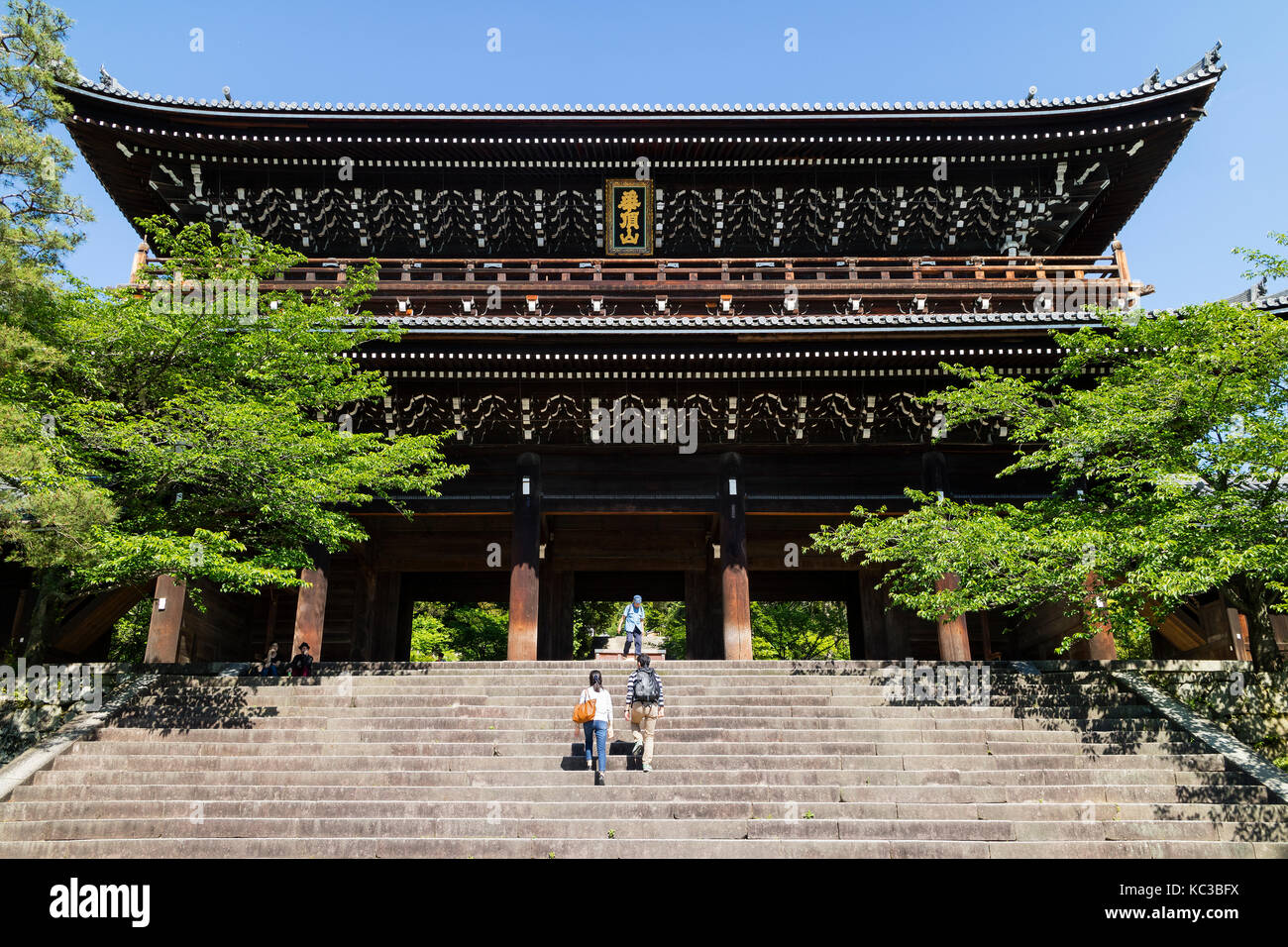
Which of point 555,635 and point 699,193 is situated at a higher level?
point 699,193

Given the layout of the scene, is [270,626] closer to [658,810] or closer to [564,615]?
[564,615]

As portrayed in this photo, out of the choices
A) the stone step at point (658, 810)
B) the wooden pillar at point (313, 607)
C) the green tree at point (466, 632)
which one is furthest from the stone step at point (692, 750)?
the green tree at point (466, 632)

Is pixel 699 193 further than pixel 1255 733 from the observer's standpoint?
Yes

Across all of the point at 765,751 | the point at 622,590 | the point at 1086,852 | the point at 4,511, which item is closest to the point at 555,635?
the point at 622,590

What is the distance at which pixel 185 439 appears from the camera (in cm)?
1036

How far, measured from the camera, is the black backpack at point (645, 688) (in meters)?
8.97

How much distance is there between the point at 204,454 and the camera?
10.3 meters

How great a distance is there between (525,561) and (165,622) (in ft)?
19.8

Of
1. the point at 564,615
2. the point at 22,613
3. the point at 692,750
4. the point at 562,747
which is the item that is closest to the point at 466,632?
the point at 564,615

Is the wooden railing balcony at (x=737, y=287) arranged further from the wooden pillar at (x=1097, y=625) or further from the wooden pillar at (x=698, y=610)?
the wooden pillar at (x=1097, y=625)

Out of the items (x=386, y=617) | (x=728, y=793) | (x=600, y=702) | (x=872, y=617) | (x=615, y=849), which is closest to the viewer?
(x=615, y=849)

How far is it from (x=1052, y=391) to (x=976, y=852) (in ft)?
31.3
